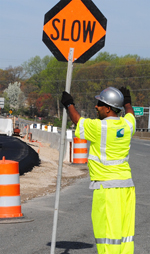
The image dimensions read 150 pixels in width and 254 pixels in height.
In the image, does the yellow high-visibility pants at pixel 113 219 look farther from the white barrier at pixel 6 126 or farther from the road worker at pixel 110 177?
the white barrier at pixel 6 126

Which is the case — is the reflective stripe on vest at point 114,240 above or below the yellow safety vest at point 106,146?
below

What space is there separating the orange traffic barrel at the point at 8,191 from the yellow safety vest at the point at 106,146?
390 cm

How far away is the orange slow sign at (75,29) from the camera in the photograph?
5.38 meters

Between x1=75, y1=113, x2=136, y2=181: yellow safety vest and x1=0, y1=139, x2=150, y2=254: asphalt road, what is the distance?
2.03m

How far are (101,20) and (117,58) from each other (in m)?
110

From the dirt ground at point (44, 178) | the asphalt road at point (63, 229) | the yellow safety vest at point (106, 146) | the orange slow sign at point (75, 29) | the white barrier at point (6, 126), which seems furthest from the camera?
the white barrier at point (6, 126)

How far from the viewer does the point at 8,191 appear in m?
8.31

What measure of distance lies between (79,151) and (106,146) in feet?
46.9

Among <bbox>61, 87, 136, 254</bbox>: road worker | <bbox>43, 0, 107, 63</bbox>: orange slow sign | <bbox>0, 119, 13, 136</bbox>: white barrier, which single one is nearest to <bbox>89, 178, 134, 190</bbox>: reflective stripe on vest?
<bbox>61, 87, 136, 254</bbox>: road worker

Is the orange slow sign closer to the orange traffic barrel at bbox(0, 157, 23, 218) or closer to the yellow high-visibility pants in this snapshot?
the yellow high-visibility pants

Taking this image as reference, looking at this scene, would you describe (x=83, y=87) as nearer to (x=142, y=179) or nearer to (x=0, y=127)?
(x=0, y=127)

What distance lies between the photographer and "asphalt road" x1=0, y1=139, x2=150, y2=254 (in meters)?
6.33

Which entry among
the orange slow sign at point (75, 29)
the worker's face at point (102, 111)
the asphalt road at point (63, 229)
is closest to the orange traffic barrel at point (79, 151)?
the asphalt road at point (63, 229)

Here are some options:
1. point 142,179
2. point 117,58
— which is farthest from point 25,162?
point 117,58
